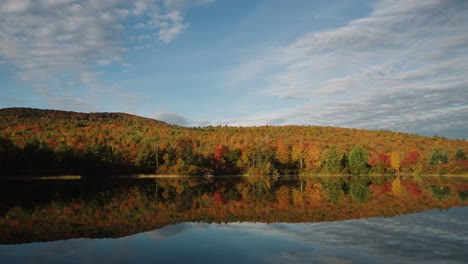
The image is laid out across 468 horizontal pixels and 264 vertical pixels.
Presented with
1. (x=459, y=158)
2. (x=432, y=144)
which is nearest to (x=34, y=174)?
(x=459, y=158)

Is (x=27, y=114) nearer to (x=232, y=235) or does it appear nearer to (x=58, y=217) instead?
(x=58, y=217)

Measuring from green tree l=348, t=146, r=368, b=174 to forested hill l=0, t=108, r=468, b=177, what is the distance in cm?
25

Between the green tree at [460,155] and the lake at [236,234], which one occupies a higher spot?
the green tree at [460,155]

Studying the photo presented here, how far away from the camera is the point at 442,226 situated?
57.8ft

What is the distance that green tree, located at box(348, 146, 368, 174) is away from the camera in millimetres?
99000

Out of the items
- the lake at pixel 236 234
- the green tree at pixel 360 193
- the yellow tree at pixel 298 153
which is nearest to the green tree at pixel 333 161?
the yellow tree at pixel 298 153

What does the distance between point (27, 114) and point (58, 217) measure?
141416 mm

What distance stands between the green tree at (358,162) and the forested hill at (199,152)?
25 centimetres

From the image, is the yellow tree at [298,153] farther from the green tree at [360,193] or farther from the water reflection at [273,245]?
the water reflection at [273,245]

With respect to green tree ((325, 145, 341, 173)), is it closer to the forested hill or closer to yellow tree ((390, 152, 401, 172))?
the forested hill

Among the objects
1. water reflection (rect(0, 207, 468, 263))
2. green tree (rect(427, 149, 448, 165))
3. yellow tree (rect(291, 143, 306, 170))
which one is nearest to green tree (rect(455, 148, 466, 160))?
green tree (rect(427, 149, 448, 165))

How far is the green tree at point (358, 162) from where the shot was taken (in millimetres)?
99000

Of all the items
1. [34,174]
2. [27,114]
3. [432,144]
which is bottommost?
[34,174]

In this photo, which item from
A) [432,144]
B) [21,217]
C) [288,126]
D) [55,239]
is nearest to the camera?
[55,239]
